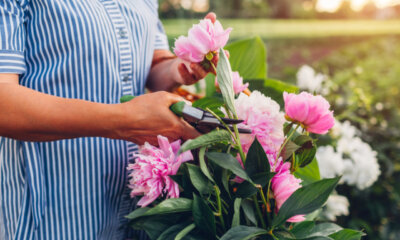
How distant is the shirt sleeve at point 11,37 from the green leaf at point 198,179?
393 mm

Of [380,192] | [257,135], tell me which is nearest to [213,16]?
[257,135]

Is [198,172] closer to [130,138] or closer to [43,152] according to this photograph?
[130,138]

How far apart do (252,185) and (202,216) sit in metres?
0.10

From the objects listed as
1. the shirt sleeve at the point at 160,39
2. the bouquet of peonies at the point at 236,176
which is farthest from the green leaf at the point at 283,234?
the shirt sleeve at the point at 160,39

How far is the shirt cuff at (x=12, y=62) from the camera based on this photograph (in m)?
0.69

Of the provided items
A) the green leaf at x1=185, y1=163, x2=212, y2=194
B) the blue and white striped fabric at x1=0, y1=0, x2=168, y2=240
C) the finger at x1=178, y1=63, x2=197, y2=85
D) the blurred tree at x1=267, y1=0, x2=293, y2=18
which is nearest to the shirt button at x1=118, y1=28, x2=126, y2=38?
the blue and white striped fabric at x1=0, y1=0, x2=168, y2=240

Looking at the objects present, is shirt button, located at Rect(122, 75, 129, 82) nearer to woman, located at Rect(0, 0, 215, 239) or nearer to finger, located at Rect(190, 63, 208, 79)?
woman, located at Rect(0, 0, 215, 239)

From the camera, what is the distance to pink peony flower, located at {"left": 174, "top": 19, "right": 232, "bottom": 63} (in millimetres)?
684

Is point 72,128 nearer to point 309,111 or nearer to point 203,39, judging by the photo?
point 203,39

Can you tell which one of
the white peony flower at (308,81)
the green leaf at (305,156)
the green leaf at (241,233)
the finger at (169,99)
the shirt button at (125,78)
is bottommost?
the white peony flower at (308,81)

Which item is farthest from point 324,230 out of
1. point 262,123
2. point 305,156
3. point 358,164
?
point 358,164

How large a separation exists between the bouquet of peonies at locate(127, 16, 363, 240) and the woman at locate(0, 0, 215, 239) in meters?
0.07

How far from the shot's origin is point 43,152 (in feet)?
2.72

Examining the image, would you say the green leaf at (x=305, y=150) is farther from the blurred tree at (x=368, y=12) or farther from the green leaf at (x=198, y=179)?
the blurred tree at (x=368, y=12)
